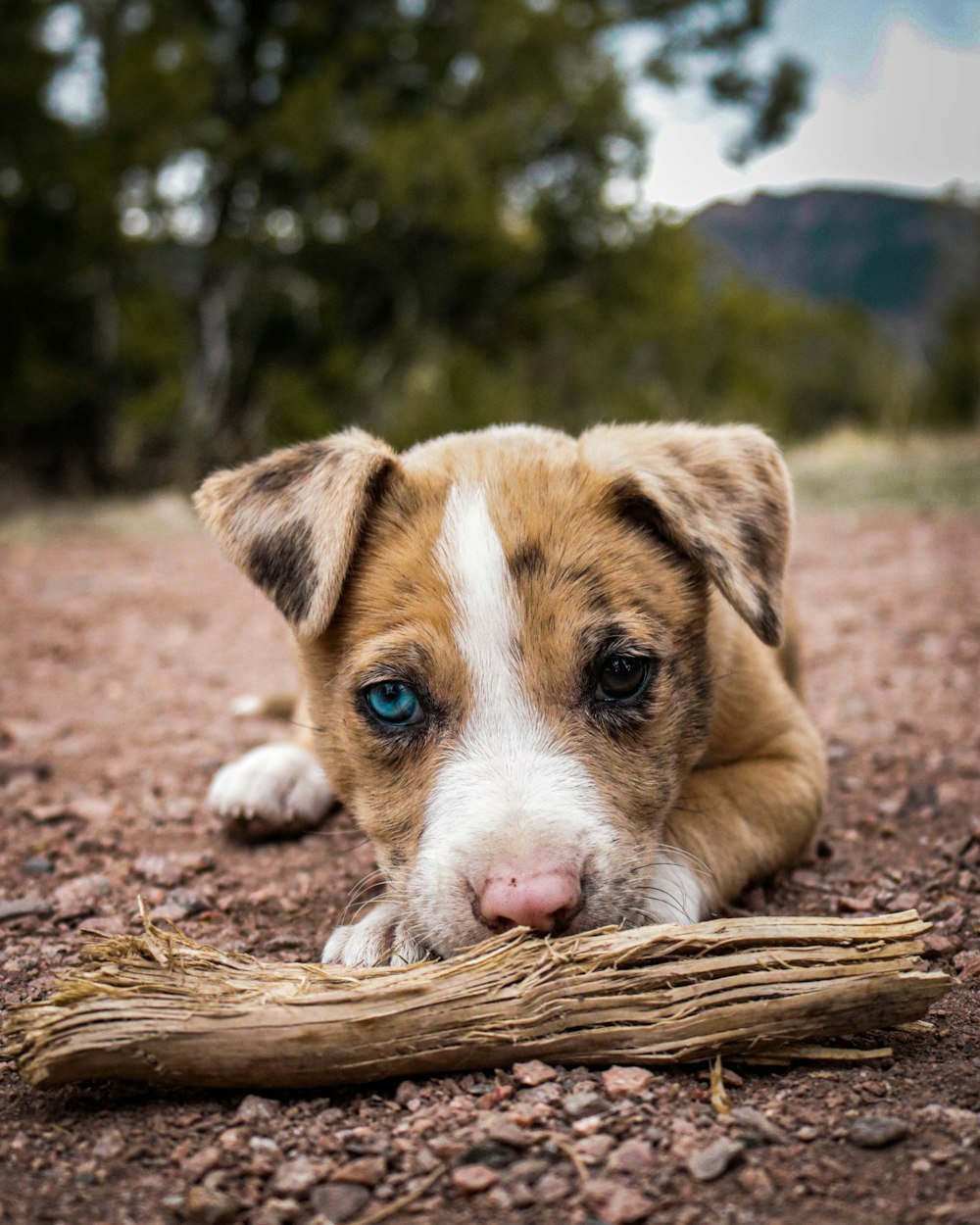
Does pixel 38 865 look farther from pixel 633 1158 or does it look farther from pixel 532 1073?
pixel 633 1158

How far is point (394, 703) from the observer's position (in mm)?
3119

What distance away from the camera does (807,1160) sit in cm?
202

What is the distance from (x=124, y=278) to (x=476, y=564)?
15.5 metres

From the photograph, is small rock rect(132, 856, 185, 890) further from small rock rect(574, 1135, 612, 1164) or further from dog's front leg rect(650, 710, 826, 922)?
small rock rect(574, 1135, 612, 1164)

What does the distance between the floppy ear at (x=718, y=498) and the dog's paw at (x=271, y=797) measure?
1.48m

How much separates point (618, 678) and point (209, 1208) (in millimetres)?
1628

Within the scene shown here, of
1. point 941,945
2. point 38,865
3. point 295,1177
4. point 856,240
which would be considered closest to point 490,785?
point 295,1177

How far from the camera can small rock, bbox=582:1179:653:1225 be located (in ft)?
6.21

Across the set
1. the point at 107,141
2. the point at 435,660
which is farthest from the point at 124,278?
the point at 435,660

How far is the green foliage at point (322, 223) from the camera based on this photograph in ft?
51.9

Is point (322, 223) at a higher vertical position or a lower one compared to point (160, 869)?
higher

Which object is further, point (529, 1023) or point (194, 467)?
point (194, 467)

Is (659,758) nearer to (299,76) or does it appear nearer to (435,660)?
(435,660)

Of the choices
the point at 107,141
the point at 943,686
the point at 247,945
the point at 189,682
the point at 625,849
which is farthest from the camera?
the point at 107,141
